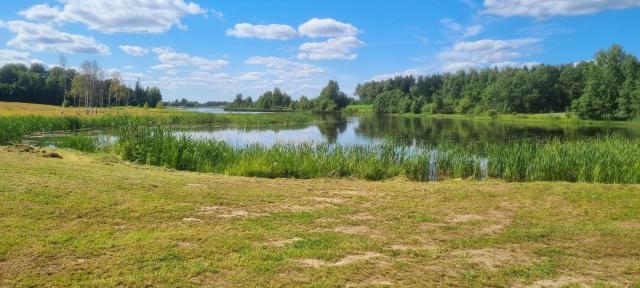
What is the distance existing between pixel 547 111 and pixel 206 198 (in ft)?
311

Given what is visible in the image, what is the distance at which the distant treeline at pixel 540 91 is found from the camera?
223ft

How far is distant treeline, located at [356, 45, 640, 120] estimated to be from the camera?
2677 inches

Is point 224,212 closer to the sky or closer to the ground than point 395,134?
closer to the ground

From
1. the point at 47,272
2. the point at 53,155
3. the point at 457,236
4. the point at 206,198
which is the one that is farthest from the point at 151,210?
the point at 53,155

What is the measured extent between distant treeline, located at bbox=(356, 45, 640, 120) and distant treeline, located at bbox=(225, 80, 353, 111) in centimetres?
1894

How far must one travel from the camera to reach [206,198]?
7.91m

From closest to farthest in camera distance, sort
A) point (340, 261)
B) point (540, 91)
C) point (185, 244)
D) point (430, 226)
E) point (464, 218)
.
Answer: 1. point (340, 261)
2. point (185, 244)
3. point (430, 226)
4. point (464, 218)
5. point (540, 91)

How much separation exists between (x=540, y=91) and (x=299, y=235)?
3622 inches

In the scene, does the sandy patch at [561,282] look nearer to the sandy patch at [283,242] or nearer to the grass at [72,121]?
the sandy patch at [283,242]

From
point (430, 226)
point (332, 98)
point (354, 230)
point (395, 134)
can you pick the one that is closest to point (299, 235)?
point (354, 230)

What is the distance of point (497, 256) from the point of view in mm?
5320

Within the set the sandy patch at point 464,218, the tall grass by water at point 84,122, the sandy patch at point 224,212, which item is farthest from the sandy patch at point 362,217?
the tall grass by water at point 84,122

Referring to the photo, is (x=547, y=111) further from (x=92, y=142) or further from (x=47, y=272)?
(x=47, y=272)

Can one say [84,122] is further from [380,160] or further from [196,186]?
[196,186]
